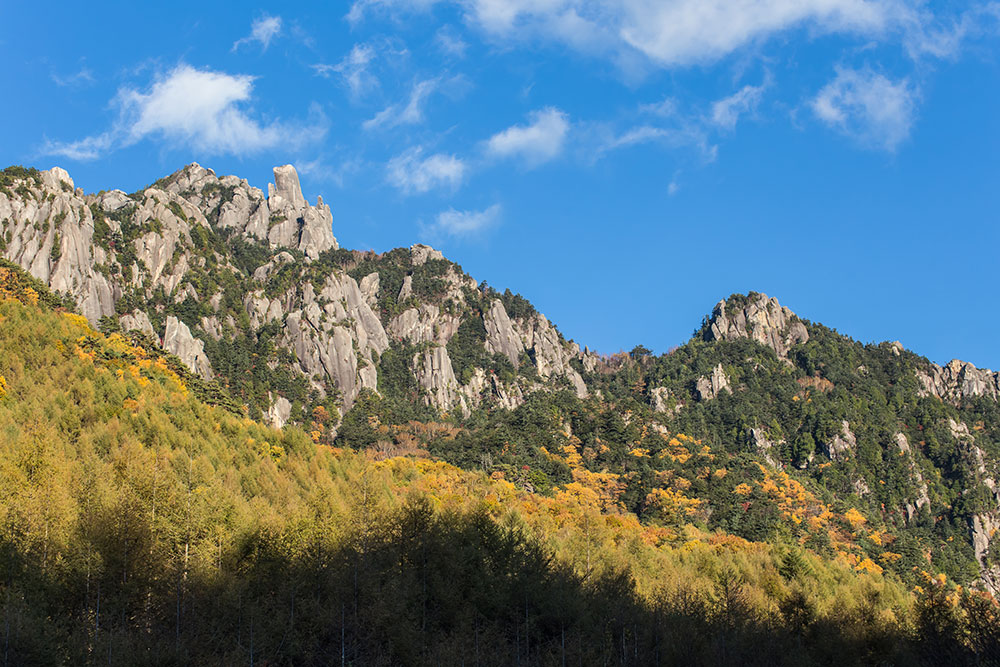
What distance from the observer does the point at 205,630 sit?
128 feet

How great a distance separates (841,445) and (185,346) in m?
133

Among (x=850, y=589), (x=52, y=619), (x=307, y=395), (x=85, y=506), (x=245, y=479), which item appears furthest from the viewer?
(x=307, y=395)

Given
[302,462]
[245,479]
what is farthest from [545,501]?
[245,479]

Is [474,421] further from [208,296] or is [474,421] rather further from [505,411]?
[208,296]

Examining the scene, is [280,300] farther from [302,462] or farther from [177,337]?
[302,462]

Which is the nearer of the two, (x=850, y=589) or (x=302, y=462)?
(x=850, y=589)

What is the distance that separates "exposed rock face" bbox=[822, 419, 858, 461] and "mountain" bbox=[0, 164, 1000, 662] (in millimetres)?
399

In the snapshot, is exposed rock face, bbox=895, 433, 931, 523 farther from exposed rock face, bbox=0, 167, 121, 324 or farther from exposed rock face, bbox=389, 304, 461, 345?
exposed rock face, bbox=0, 167, 121, 324

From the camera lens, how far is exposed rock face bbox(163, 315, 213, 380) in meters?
140

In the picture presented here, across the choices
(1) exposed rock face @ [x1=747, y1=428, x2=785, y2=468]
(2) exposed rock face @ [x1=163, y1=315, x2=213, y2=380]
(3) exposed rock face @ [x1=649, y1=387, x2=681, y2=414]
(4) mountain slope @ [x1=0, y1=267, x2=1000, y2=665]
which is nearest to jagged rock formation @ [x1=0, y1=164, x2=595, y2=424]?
(2) exposed rock face @ [x1=163, y1=315, x2=213, y2=380]

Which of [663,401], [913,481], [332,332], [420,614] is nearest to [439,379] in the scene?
[332,332]

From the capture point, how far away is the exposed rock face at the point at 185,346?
140125 mm

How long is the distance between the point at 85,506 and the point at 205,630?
33.3 feet


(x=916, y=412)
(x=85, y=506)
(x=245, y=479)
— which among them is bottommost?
(x=85, y=506)
